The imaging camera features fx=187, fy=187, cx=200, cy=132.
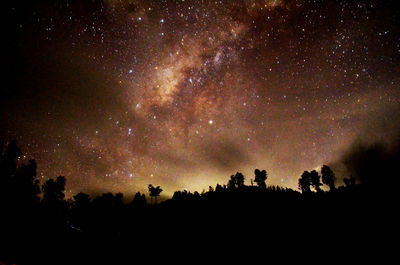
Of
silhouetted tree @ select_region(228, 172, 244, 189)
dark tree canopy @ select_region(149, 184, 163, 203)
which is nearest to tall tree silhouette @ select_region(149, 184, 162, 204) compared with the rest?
dark tree canopy @ select_region(149, 184, 163, 203)

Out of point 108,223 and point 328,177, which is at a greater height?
point 328,177

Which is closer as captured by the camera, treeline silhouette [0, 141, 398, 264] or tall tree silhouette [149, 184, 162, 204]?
treeline silhouette [0, 141, 398, 264]

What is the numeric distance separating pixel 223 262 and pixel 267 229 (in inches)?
497

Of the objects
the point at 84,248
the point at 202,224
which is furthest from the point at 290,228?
the point at 84,248

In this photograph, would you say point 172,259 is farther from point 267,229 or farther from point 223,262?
point 267,229

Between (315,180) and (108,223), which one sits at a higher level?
(315,180)

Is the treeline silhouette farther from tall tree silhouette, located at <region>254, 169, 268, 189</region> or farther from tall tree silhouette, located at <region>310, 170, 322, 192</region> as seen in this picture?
tall tree silhouette, located at <region>254, 169, 268, 189</region>

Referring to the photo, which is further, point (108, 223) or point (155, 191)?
point (155, 191)

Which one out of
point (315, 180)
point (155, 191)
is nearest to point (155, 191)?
point (155, 191)

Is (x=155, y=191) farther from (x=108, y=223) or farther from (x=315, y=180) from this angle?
(x=315, y=180)

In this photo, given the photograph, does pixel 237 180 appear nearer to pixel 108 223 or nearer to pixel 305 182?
pixel 305 182

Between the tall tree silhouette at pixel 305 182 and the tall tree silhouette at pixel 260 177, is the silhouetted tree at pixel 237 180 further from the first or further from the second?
the tall tree silhouette at pixel 305 182

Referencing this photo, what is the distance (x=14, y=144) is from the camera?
4119cm

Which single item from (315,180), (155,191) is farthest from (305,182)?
(155,191)
